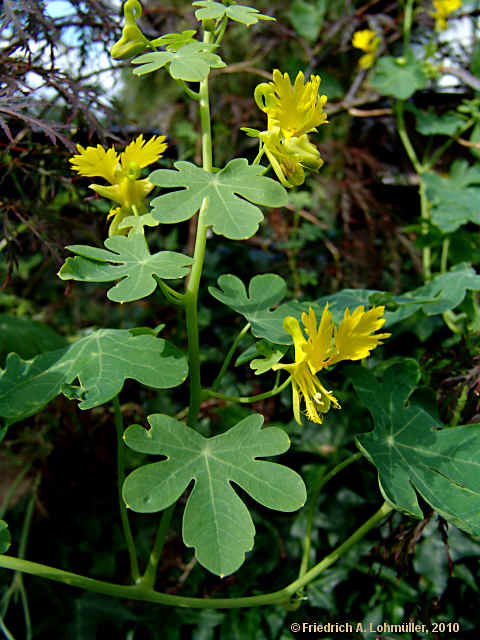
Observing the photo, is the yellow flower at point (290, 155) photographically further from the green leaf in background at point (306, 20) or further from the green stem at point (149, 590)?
the green leaf in background at point (306, 20)

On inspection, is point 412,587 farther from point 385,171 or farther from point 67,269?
point 385,171

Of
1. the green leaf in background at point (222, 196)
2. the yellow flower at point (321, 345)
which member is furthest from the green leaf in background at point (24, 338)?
the yellow flower at point (321, 345)

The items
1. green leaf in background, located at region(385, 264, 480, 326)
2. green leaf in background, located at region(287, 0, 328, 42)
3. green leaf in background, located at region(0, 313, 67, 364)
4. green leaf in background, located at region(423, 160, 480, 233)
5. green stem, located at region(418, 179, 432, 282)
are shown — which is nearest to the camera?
green leaf in background, located at region(385, 264, 480, 326)

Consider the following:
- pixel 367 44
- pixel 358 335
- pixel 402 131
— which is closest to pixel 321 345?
pixel 358 335

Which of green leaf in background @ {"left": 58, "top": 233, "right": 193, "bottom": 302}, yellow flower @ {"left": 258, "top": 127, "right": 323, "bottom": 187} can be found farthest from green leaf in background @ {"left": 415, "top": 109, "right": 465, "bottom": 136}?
green leaf in background @ {"left": 58, "top": 233, "right": 193, "bottom": 302}

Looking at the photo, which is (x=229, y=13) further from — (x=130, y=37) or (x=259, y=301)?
(x=259, y=301)

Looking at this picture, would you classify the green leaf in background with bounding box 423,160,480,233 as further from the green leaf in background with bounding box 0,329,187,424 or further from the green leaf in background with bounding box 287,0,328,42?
the green leaf in background with bounding box 0,329,187,424

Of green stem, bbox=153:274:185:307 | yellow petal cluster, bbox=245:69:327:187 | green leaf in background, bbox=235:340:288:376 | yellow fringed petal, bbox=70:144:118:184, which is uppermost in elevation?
yellow petal cluster, bbox=245:69:327:187
